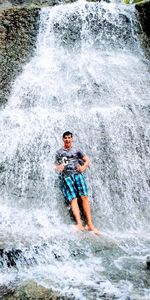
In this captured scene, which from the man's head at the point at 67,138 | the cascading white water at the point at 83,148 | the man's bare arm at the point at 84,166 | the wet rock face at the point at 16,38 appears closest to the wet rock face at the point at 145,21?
the cascading white water at the point at 83,148

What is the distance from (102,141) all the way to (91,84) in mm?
2743

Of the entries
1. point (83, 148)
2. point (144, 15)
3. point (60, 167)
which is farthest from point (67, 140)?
point (144, 15)

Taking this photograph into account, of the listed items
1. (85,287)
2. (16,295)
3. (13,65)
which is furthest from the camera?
(13,65)

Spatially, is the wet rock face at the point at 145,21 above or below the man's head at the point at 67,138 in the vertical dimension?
above

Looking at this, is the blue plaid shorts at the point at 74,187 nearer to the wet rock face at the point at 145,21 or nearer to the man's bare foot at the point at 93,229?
the man's bare foot at the point at 93,229

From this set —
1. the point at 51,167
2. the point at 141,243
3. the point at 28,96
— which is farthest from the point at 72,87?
the point at 141,243

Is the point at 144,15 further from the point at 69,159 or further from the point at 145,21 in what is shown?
the point at 69,159

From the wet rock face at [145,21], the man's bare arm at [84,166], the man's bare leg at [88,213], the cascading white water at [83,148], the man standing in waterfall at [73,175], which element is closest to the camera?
the cascading white water at [83,148]

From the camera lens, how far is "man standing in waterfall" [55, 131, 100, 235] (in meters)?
7.48

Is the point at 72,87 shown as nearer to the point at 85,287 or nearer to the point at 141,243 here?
the point at 141,243

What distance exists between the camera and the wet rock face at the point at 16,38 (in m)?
12.2

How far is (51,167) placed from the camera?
855 cm

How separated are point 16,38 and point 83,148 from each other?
607 centimetres

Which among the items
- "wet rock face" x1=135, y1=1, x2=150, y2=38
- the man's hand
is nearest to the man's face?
the man's hand
